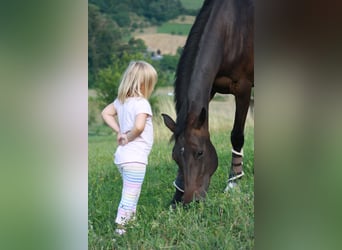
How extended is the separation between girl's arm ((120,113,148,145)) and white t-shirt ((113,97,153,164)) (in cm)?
2

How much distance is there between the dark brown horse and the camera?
3.30m

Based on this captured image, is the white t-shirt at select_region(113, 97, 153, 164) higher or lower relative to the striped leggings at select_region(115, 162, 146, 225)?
higher

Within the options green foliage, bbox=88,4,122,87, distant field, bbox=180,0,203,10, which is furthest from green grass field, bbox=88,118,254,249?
distant field, bbox=180,0,203,10

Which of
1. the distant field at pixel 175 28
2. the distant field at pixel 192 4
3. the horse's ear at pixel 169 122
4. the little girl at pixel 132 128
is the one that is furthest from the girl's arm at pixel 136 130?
the distant field at pixel 192 4

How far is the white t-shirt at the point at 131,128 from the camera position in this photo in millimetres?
3260

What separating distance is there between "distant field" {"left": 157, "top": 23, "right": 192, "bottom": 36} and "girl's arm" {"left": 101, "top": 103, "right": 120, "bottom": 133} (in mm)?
518

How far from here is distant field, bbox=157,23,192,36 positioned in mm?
3299

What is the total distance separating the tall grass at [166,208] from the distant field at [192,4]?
0.55 meters

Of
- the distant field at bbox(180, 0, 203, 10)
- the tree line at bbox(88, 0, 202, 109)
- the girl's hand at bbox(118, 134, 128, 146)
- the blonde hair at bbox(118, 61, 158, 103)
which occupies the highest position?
the distant field at bbox(180, 0, 203, 10)

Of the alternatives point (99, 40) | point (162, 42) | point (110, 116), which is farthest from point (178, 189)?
point (99, 40)

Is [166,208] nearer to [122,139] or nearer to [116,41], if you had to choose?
[122,139]

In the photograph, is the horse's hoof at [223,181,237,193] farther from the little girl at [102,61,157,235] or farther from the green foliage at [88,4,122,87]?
the green foliage at [88,4,122,87]
